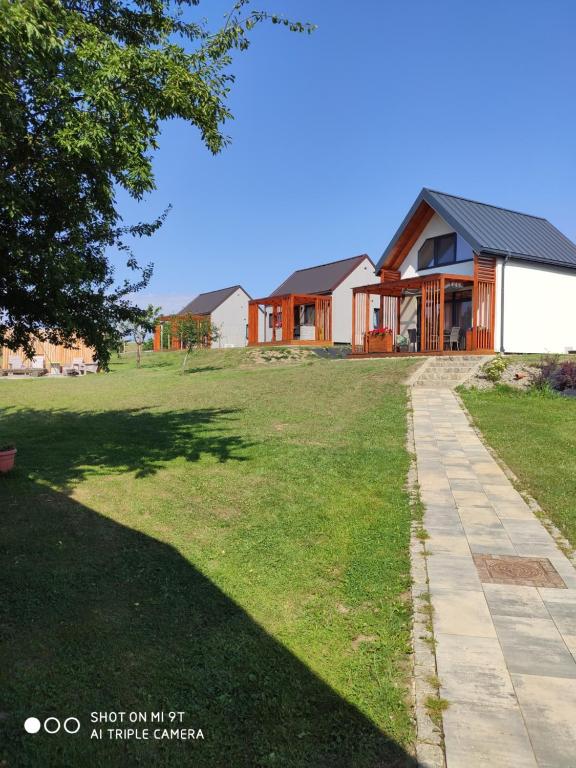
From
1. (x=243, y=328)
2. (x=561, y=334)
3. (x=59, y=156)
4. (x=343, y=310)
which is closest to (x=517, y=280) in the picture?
(x=561, y=334)

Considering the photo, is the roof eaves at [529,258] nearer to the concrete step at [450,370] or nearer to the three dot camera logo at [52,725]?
the concrete step at [450,370]

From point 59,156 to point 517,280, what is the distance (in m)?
18.9

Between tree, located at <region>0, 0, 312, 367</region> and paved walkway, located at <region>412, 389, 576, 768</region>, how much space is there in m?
4.86

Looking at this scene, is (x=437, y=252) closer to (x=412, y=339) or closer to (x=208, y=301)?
(x=412, y=339)

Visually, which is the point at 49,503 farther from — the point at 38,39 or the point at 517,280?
→ the point at 517,280

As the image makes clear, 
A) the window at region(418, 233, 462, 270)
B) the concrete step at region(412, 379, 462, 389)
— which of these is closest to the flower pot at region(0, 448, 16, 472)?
the concrete step at region(412, 379, 462, 389)

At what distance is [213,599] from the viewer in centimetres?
371

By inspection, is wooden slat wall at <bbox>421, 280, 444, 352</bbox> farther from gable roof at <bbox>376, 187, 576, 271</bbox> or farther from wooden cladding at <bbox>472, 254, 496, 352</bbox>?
gable roof at <bbox>376, 187, 576, 271</bbox>

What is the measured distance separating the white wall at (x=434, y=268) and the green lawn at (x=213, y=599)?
48.1ft

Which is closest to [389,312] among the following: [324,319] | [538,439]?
[324,319]

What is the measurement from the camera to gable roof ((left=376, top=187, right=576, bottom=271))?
20.2 metres

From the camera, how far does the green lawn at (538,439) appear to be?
592 cm

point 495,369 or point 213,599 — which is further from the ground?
point 495,369

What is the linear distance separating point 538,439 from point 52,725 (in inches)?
335
